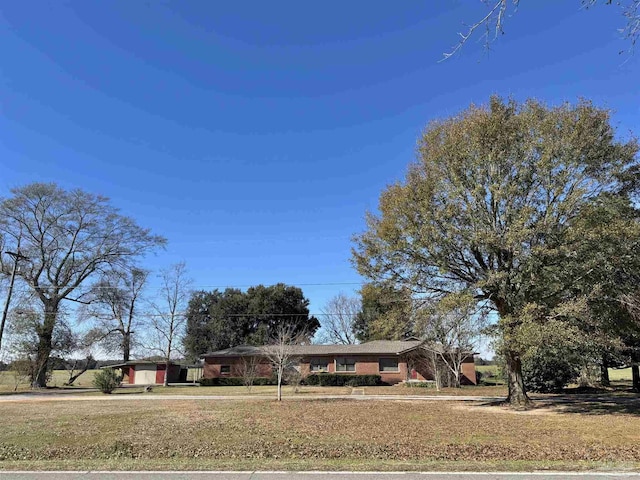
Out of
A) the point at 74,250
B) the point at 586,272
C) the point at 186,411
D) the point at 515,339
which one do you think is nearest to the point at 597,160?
the point at 586,272

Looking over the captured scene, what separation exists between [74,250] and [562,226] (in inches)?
1554

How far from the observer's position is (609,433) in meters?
11.3

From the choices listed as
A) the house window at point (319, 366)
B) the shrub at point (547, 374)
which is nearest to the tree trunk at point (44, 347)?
the house window at point (319, 366)

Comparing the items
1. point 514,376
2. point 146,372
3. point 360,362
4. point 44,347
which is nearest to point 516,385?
point 514,376

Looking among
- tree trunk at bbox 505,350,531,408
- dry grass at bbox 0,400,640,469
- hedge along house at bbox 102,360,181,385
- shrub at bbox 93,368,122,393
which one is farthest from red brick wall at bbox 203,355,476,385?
dry grass at bbox 0,400,640,469

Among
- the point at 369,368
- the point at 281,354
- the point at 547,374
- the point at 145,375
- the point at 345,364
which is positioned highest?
the point at 281,354

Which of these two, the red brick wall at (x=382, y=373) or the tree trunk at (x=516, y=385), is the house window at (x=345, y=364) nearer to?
the red brick wall at (x=382, y=373)

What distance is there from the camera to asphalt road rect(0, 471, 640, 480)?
6715 millimetres

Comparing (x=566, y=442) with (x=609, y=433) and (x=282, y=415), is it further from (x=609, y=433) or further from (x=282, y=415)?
(x=282, y=415)

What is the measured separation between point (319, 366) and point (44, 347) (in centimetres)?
2366

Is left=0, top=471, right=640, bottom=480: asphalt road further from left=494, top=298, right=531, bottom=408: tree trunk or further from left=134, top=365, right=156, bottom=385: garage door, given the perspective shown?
left=134, top=365, right=156, bottom=385: garage door

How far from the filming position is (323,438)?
35.0 feet

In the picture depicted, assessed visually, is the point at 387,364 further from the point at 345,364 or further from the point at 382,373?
the point at 345,364

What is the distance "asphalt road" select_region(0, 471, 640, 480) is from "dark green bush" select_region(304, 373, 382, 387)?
3487 centimetres
